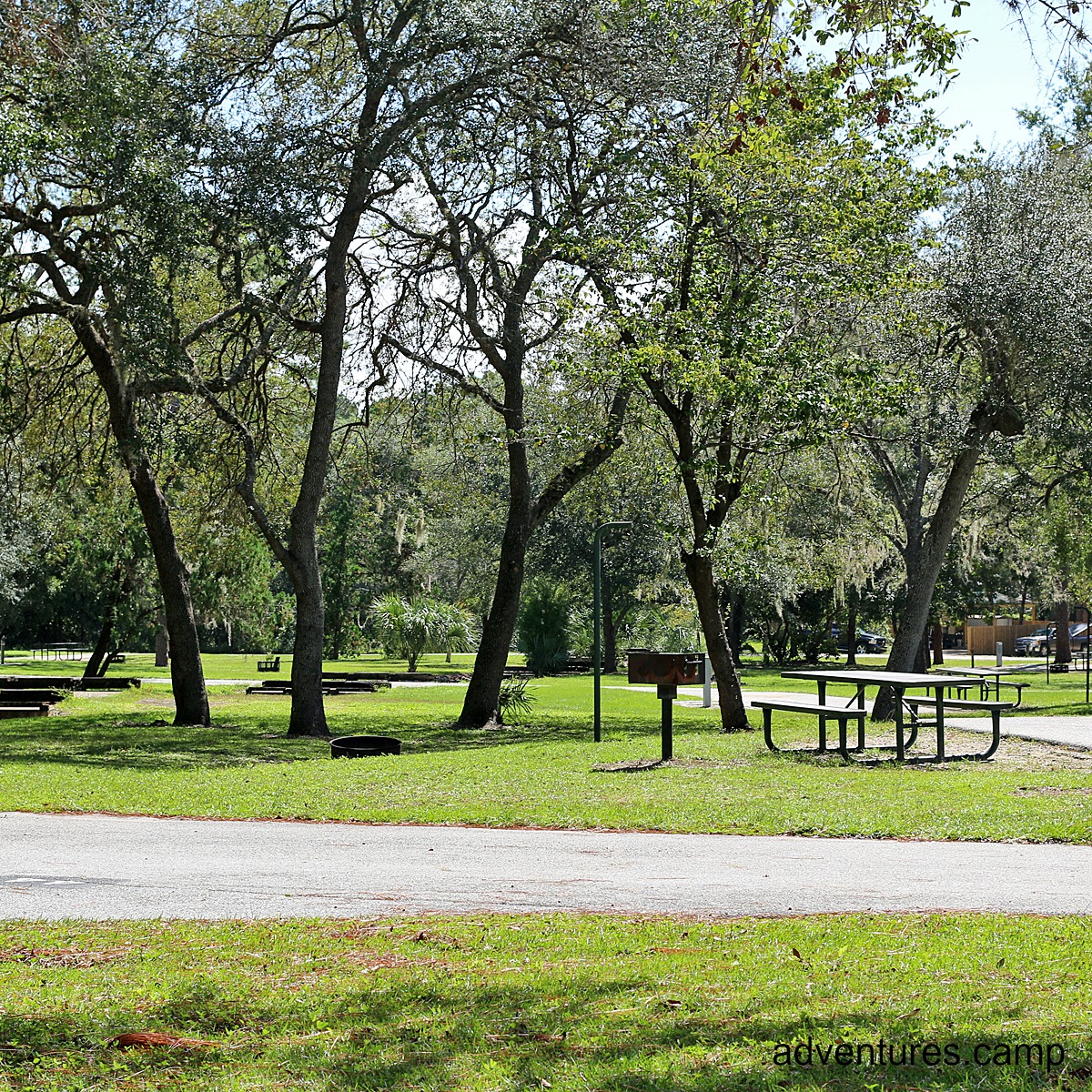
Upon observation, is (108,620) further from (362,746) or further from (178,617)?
(362,746)

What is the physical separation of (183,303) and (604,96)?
823 cm

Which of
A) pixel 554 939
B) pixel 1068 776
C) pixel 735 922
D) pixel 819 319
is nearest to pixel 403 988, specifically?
pixel 554 939

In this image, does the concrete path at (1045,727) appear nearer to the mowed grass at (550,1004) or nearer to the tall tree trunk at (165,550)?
the mowed grass at (550,1004)

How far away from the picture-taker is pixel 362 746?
1664 cm

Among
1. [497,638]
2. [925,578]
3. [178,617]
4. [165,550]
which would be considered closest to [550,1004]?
[497,638]

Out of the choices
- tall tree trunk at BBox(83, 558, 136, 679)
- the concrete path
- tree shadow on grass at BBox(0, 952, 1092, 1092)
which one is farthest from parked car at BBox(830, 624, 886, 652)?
tree shadow on grass at BBox(0, 952, 1092, 1092)

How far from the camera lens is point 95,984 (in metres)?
5.14

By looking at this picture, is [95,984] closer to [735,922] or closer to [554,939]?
[554,939]

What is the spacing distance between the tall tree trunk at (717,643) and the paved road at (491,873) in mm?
10551

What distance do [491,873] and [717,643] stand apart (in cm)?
1277

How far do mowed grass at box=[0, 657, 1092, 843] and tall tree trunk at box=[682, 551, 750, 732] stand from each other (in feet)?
2.88

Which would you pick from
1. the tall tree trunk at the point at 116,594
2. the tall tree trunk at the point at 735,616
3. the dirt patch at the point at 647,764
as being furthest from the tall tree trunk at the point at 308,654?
the tall tree trunk at the point at 735,616

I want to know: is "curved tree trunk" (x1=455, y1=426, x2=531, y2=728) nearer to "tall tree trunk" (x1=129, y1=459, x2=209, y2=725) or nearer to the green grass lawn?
"tall tree trunk" (x1=129, y1=459, x2=209, y2=725)

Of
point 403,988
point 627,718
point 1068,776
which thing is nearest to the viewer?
point 403,988
